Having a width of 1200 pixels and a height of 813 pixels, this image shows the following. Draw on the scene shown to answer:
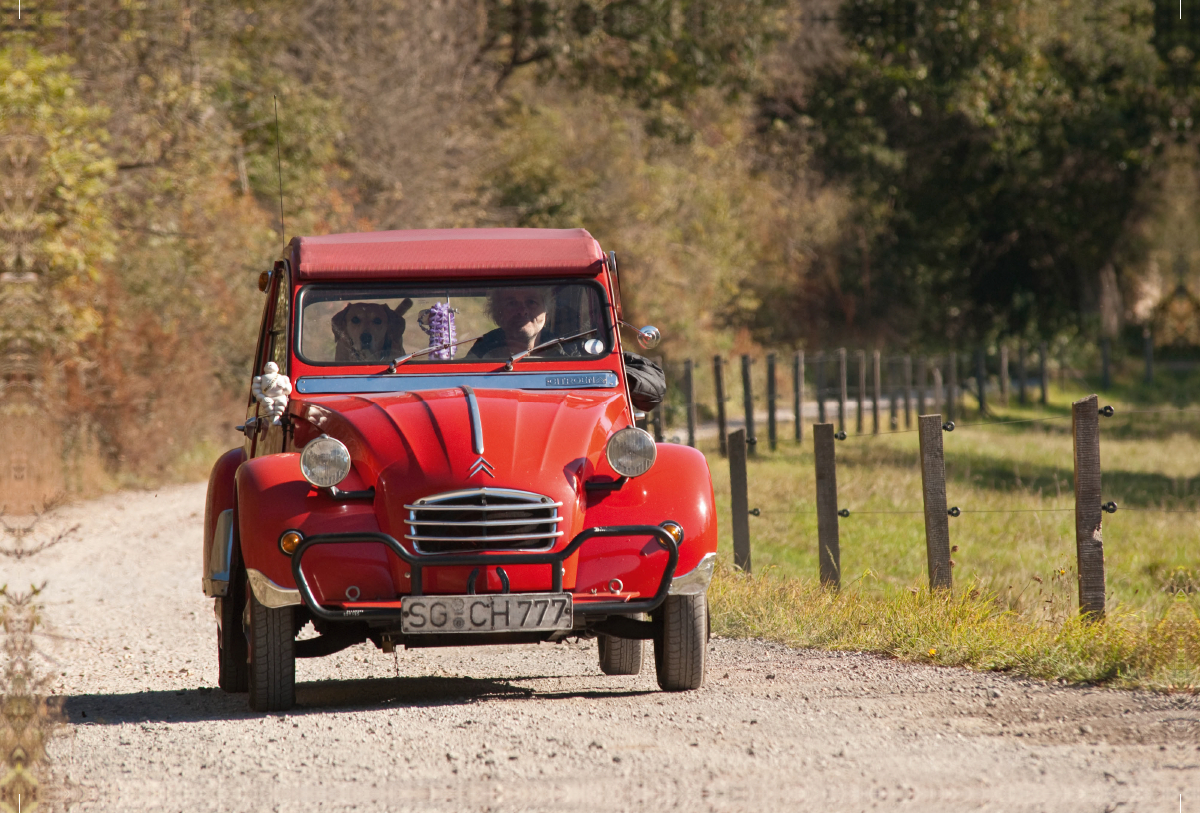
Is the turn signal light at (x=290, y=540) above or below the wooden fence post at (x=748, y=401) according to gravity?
above

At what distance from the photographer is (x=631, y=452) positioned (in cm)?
→ 645

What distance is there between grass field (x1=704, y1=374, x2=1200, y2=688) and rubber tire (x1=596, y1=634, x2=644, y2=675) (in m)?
1.11

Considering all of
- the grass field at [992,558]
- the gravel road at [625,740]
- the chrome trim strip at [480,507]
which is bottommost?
the grass field at [992,558]

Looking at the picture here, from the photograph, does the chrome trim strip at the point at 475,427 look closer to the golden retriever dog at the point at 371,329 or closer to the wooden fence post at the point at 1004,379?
the golden retriever dog at the point at 371,329

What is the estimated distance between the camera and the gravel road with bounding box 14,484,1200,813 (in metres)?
4.91

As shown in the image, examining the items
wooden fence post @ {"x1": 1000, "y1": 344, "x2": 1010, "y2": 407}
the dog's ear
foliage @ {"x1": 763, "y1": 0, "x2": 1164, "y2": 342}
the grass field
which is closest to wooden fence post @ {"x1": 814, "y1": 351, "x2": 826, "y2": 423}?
the grass field

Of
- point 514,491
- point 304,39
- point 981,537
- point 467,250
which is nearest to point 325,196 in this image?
point 304,39

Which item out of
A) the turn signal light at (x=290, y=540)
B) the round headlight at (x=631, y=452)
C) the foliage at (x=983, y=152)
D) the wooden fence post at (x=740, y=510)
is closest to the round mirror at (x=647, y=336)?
the round headlight at (x=631, y=452)

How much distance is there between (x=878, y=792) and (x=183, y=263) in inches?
743

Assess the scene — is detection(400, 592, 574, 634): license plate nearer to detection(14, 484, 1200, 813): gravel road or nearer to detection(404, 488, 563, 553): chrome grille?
detection(404, 488, 563, 553): chrome grille

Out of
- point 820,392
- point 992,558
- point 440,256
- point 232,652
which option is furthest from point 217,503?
point 820,392

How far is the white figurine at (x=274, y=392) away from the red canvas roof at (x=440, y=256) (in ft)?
2.04

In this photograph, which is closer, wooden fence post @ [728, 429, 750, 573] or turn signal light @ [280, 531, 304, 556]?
turn signal light @ [280, 531, 304, 556]

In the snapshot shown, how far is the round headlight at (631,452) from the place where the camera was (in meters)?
6.44
